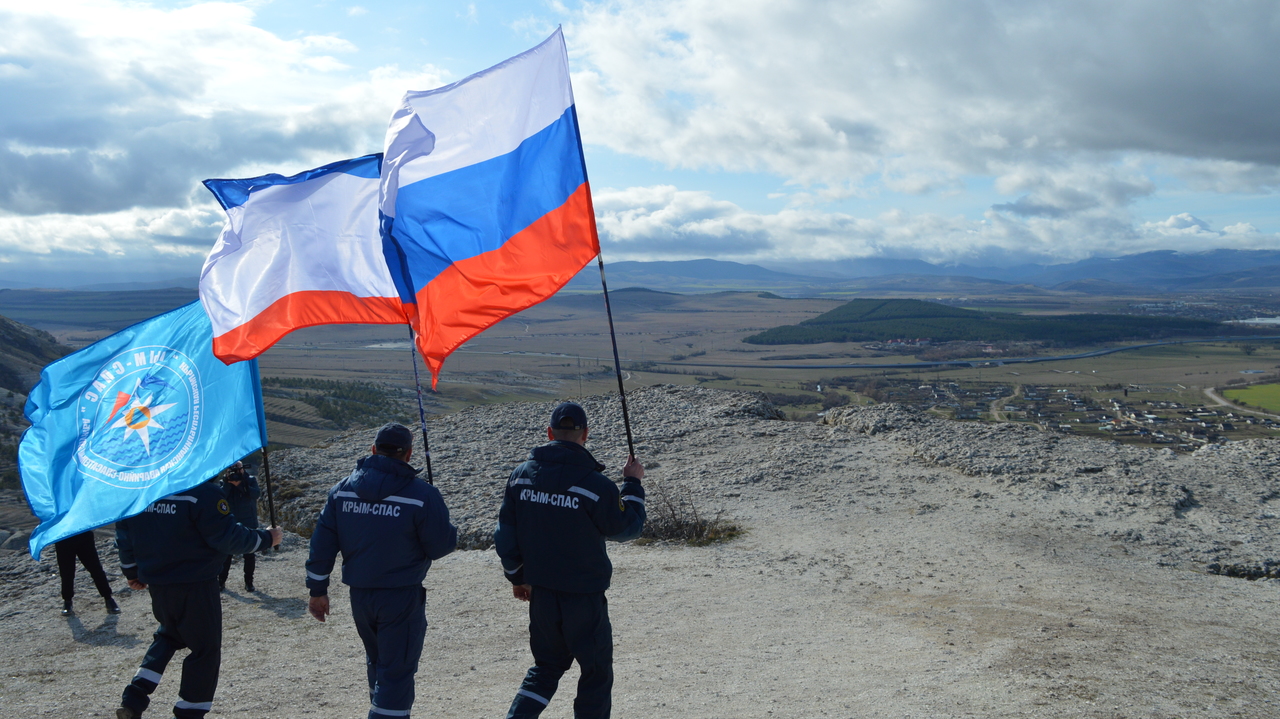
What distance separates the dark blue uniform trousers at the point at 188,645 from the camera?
15.9 feet

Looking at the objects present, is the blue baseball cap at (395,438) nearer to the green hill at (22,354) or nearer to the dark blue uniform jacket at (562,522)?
the dark blue uniform jacket at (562,522)

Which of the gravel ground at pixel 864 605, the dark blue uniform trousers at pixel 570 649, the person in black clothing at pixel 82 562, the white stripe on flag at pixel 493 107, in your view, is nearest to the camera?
the dark blue uniform trousers at pixel 570 649

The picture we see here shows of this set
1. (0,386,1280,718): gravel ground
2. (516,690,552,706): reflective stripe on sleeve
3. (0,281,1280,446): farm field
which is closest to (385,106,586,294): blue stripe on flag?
(516,690,552,706): reflective stripe on sleeve

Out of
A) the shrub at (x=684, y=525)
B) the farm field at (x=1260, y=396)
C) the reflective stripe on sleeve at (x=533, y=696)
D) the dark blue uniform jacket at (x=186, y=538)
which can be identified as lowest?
the farm field at (x=1260, y=396)

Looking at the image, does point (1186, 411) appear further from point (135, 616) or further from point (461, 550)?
point (135, 616)

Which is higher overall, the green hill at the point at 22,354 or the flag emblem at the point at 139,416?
the green hill at the point at 22,354

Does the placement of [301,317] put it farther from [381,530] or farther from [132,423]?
[381,530]

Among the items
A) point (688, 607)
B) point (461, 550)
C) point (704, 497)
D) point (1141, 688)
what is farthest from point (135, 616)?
point (1141, 688)

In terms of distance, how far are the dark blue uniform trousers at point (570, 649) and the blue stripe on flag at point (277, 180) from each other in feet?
15.1

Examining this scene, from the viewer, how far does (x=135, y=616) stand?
7.82 meters

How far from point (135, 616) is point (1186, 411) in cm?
3014

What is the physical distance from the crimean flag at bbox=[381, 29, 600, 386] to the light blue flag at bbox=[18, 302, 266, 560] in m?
1.84

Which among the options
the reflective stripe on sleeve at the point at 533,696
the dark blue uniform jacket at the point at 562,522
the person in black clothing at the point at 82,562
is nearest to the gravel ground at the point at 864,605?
the person in black clothing at the point at 82,562

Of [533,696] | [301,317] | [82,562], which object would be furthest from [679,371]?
[533,696]
